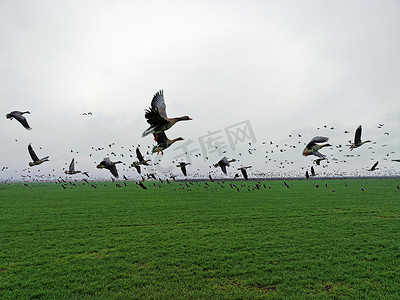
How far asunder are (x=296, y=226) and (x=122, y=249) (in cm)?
1225

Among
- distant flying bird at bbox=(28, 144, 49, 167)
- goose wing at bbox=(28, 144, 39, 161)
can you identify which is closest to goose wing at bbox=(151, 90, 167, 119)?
distant flying bird at bbox=(28, 144, 49, 167)

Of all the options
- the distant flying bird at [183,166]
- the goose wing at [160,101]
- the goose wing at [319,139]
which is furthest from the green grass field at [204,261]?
the goose wing at [160,101]

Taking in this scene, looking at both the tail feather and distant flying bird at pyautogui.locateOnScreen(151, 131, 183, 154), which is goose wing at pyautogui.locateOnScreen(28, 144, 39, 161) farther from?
the tail feather

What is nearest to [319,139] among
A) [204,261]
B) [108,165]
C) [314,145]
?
[314,145]

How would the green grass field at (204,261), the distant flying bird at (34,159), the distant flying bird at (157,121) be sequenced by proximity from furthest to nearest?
the distant flying bird at (34,159) < the green grass field at (204,261) < the distant flying bird at (157,121)

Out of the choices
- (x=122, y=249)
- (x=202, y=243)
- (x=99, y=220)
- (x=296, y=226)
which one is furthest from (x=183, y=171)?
Result: (x=99, y=220)

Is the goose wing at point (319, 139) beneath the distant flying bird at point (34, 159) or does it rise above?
beneath

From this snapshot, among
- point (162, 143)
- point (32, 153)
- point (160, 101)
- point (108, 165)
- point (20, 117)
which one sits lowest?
point (108, 165)

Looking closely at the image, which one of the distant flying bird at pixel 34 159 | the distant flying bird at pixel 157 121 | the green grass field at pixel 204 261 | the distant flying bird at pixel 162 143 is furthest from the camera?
the distant flying bird at pixel 34 159

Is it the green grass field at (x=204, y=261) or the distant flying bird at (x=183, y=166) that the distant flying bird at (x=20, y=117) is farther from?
the distant flying bird at (x=183, y=166)

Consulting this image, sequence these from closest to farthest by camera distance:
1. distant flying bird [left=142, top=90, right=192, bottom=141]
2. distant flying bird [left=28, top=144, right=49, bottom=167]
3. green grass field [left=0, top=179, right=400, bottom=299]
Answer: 1. distant flying bird [left=142, top=90, right=192, bottom=141]
2. green grass field [left=0, top=179, right=400, bottom=299]
3. distant flying bird [left=28, top=144, right=49, bottom=167]

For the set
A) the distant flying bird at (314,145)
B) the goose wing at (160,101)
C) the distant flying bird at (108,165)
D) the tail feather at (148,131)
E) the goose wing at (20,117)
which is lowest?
the distant flying bird at (314,145)

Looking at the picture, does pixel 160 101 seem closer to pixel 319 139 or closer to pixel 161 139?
pixel 161 139

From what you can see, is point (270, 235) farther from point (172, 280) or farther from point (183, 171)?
point (172, 280)
